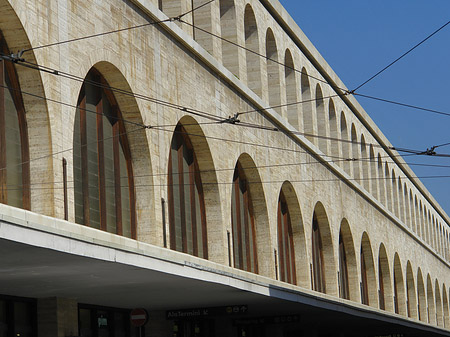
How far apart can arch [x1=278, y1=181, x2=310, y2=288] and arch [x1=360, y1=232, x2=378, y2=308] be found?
10959 mm

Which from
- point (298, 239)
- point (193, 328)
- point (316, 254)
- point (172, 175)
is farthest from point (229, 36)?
point (316, 254)

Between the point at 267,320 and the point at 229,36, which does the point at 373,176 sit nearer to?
the point at 229,36

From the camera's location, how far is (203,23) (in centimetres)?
2752

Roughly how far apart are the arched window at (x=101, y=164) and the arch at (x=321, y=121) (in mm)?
18854

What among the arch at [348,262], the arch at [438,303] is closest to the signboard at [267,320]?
the arch at [348,262]

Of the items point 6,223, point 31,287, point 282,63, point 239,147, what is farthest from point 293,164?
point 6,223

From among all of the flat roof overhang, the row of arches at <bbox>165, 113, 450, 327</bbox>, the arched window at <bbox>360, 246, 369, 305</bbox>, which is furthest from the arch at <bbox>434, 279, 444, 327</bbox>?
the flat roof overhang

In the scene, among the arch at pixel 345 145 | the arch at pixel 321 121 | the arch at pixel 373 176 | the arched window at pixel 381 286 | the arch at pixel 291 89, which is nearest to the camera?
the arch at pixel 291 89

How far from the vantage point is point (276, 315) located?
95.5 feet

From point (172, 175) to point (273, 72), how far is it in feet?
34.5

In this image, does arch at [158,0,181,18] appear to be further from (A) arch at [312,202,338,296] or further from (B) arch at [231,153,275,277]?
(A) arch at [312,202,338,296]

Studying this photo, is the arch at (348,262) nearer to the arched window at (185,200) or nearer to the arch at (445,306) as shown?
the arched window at (185,200)

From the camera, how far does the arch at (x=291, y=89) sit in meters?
36.2

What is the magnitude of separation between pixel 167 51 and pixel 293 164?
11.5 metres
